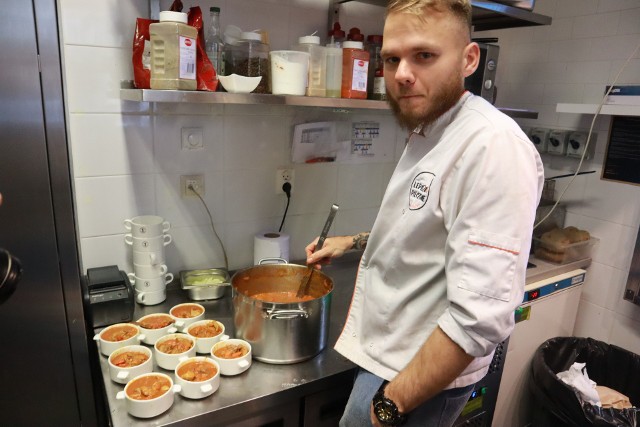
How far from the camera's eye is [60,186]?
0.84 m

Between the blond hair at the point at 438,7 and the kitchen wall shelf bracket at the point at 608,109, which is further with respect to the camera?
the kitchen wall shelf bracket at the point at 608,109

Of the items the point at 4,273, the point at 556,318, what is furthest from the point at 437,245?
the point at 556,318

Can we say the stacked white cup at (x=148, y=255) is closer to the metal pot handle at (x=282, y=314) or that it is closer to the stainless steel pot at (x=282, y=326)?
the stainless steel pot at (x=282, y=326)

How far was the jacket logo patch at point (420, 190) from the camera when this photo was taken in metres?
0.91

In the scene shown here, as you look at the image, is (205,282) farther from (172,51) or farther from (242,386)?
(172,51)

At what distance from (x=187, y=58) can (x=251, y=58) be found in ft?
0.81

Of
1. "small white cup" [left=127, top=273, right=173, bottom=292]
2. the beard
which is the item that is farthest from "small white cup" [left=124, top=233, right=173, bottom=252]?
the beard

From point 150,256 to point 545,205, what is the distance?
1.71 meters

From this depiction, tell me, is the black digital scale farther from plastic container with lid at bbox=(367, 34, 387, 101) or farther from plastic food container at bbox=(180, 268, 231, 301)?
plastic container with lid at bbox=(367, 34, 387, 101)

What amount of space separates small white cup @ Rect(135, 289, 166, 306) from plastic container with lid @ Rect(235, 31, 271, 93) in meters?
0.71

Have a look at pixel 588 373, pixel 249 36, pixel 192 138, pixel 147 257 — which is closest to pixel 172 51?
pixel 249 36

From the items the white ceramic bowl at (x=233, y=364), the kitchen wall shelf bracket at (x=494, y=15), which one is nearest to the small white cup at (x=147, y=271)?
the white ceramic bowl at (x=233, y=364)

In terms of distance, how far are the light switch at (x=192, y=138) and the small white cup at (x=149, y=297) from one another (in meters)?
0.48

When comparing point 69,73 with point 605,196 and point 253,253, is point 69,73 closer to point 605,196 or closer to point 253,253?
point 253,253
